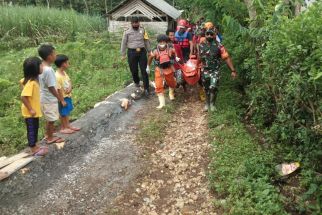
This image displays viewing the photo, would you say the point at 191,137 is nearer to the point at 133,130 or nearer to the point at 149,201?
the point at 133,130

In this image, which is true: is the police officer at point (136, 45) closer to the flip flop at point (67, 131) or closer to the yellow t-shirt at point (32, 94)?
the flip flop at point (67, 131)

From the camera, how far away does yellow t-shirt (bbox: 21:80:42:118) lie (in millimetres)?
5386

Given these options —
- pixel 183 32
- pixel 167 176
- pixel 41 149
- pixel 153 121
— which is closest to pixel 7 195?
pixel 41 149

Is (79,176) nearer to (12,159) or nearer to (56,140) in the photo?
(56,140)

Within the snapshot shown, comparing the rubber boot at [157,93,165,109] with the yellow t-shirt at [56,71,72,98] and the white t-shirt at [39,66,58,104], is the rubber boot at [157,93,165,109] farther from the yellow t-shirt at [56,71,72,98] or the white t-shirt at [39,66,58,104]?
the white t-shirt at [39,66,58,104]

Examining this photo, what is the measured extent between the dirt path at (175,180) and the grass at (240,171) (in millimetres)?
199

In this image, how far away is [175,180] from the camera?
18.6 feet

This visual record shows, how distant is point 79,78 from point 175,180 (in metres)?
6.43

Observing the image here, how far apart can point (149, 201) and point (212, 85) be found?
328 centimetres

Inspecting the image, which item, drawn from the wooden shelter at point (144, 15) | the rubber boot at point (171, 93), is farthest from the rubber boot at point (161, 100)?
the wooden shelter at point (144, 15)

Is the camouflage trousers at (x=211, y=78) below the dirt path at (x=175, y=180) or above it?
above

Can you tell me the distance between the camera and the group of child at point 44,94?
543cm

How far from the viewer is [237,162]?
5688 mm

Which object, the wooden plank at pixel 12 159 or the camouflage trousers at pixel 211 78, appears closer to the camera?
the wooden plank at pixel 12 159
